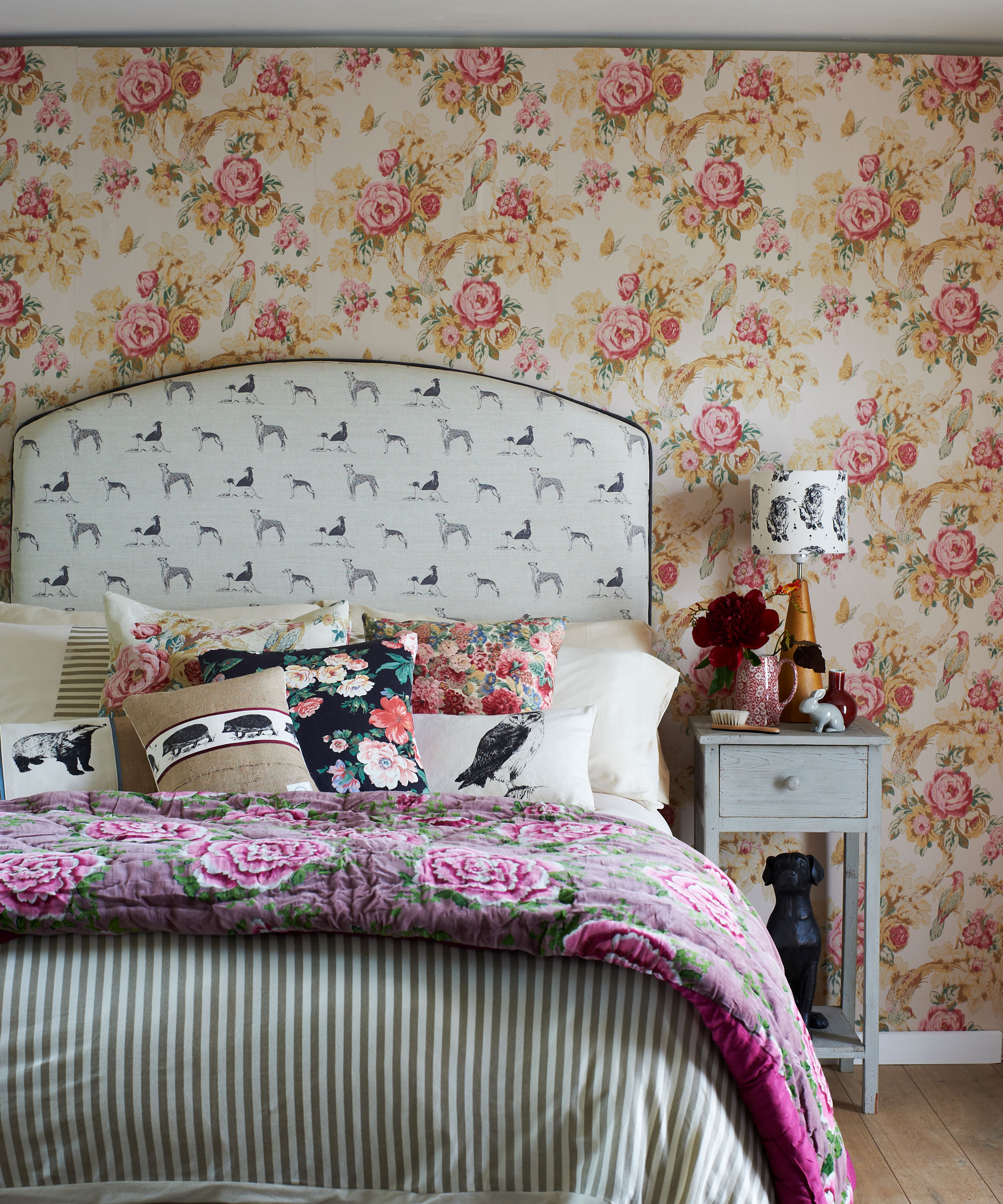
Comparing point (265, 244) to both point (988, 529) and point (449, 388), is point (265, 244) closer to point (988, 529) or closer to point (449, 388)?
point (449, 388)

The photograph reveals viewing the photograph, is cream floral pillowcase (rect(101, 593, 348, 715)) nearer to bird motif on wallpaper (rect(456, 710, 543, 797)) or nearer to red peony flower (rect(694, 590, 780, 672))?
bird motif on wallpaper (rect(456, 710, 543, 797))

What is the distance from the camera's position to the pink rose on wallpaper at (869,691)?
278cm

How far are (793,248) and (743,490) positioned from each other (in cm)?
69

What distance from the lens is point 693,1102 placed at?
3.85 ft

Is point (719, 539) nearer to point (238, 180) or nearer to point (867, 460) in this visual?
point (867, 460)

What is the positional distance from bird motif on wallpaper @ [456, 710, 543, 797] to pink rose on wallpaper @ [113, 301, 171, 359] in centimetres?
154

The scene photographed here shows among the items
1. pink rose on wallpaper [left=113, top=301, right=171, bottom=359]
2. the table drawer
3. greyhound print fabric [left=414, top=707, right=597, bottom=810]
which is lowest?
the table drawer

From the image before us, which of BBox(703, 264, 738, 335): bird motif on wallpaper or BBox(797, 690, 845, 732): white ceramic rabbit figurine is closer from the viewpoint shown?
BBox(797, 690, 845, 732): white ceramic rabbit figurine

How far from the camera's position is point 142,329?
2.79m

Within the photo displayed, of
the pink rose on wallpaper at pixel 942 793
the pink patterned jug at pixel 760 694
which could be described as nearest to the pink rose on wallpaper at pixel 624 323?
the pink patterned jug at pixel 760 694

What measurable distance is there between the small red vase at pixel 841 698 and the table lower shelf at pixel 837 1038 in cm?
78

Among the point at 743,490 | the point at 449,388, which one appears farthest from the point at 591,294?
the point at 743,490

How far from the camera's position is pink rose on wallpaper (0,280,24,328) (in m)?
2.79

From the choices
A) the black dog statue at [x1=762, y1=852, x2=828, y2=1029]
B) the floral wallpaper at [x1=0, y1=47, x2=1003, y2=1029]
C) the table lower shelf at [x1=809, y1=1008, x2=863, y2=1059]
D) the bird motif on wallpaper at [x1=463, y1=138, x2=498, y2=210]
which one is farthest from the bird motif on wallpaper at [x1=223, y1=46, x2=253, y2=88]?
the table lower shelf at [x1=809, y1=1008, x2=863, y2=1059]
